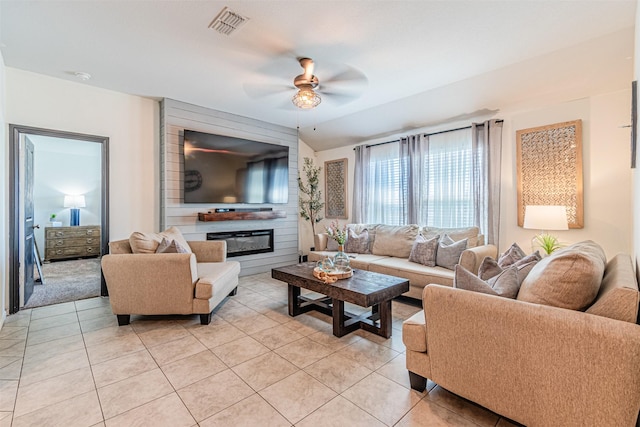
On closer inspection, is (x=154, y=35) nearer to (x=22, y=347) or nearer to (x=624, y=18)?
(x=22, y=347)

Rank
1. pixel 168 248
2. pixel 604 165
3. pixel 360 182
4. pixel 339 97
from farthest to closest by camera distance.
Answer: pixel 360 182 < pixel 339 97 < pixel 604 165 < pixel 168 248

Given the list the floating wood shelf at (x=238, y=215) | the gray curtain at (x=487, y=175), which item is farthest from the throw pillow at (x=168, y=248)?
the gray curtain at (x=487, y=175)

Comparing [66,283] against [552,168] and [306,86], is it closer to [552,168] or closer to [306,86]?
[306,86]

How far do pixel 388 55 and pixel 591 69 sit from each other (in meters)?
1.96

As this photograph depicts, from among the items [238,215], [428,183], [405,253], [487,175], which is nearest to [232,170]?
[238,215]

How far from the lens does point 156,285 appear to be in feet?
9.06

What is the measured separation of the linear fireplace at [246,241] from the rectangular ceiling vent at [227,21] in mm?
2887

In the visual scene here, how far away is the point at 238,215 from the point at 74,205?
4541 mm

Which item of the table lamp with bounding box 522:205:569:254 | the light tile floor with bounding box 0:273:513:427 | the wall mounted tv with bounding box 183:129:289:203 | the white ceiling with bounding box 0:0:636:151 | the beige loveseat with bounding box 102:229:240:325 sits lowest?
the light tile floor with bounding box 0:273:513:427

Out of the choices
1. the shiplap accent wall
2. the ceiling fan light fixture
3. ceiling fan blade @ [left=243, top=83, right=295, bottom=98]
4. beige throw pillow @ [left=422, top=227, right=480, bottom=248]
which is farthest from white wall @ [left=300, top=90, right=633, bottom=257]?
the shiplap accent wall

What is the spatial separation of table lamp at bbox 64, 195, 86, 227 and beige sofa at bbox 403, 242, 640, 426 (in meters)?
7.73

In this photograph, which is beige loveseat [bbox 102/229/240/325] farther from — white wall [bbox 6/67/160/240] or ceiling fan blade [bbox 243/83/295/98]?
ceiling fan blade [bbox 243/83/295/98]

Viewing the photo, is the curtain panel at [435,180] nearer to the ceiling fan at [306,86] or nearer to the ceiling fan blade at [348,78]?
the ceiling fan blade at [348,78]

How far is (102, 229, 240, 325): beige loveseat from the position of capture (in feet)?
8.96
